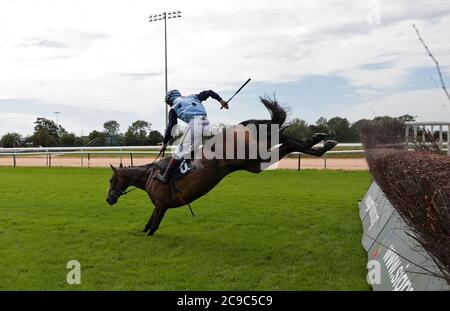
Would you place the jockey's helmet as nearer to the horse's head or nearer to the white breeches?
the white breeches

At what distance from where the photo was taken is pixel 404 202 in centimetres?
293

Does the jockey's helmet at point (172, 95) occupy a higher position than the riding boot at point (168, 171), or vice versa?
the jockey's helmet at point (172, 95)

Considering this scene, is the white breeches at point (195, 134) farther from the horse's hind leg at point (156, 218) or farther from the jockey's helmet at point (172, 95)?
the horse's hind leg at point (156, 218)

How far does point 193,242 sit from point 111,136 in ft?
120

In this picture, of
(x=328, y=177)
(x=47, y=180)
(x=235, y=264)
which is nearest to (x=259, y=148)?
(x=235, y=264)

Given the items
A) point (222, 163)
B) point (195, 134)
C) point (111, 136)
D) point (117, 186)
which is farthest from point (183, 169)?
point (111, 136)

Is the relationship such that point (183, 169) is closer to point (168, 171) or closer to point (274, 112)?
point (168, 171)

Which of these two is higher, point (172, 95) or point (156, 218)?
point (172, 95)

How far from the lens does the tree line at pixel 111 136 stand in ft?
31.9

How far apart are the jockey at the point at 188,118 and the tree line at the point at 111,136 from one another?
112 centimetres

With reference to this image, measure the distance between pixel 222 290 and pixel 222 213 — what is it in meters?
4.22

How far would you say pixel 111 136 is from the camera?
41844 mm

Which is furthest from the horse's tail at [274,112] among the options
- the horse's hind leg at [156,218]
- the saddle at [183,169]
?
the horse's hind leg at [156,218]

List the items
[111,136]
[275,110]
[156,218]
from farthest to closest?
[111,136]
[156,218]
[275,110]
